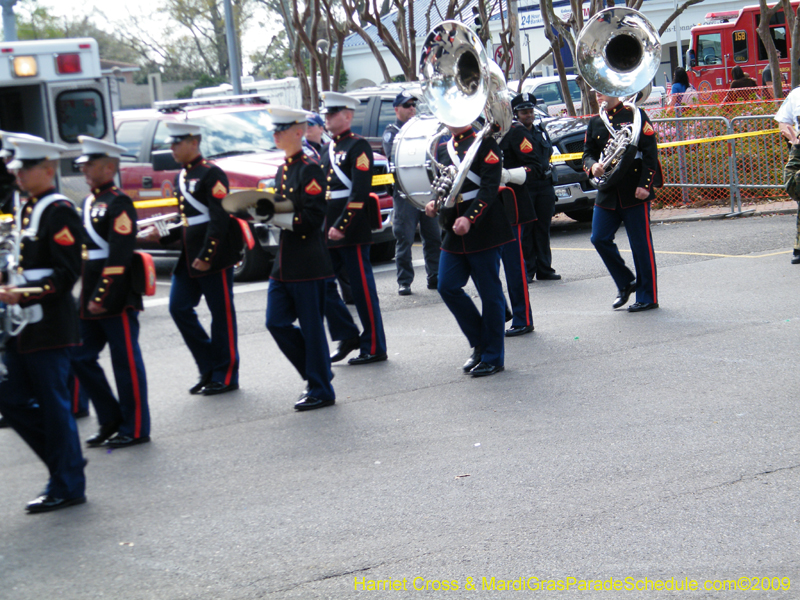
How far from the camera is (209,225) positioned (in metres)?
6.75

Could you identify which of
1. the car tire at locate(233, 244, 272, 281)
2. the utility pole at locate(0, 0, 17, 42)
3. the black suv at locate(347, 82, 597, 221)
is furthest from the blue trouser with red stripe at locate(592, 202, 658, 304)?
the utility pole at locate(0, 0, 17, 42)

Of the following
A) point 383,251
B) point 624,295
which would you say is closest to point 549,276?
point 624,295

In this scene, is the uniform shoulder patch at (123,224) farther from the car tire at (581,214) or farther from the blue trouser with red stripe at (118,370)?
the car tire at (581,214)

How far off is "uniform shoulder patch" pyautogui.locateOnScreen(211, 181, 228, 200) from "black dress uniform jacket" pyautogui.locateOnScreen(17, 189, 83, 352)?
6.03ft

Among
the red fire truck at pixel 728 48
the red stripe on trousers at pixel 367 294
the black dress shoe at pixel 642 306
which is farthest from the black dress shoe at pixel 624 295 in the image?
the red fire truck at pixel 728 48

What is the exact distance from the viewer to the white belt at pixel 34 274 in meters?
4.86

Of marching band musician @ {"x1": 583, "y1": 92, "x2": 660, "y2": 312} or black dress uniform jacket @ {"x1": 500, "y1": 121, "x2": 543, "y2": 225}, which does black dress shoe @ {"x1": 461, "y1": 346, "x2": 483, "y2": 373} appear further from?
marching band musician @ {"x1": 583, "y1": 92, "x2": 660, "y2": 312}

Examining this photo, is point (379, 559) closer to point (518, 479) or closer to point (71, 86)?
point (518, 479)

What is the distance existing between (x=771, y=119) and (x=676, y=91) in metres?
9.60

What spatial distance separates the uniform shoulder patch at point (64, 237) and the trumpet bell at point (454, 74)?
3042mm

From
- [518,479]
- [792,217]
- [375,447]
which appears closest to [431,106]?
[375,447]

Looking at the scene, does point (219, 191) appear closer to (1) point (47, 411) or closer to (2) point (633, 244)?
(1) point (47, 411)

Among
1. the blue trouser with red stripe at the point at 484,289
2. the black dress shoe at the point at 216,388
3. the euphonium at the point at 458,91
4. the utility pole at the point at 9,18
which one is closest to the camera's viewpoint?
the euphonium at the point at 458,91

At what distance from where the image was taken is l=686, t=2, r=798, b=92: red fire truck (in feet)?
97.3
